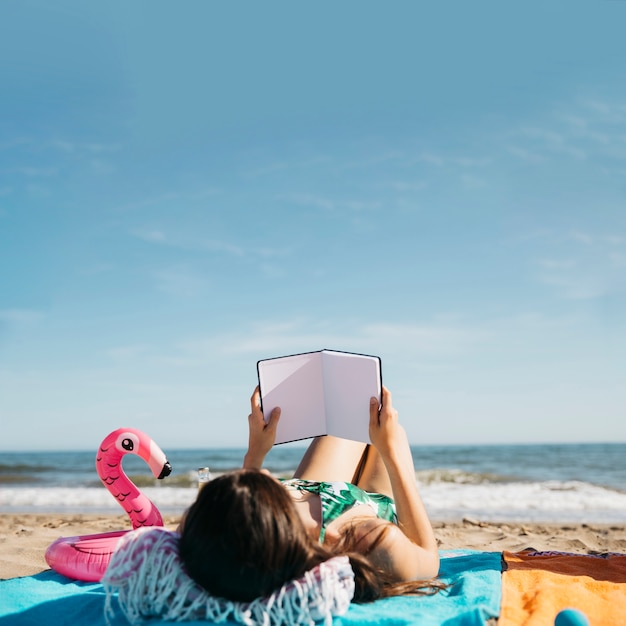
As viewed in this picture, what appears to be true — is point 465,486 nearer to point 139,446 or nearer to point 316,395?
point 139,446

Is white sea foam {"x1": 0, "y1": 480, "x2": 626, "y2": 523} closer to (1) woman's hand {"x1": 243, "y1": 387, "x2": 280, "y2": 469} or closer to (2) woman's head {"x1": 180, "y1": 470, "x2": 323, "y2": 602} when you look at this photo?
(1) woman's hand {"x1": 243, "y1": 387, "x2": 280, "y2": 469}

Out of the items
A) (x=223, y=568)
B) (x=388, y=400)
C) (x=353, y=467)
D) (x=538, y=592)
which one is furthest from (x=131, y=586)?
(x=538, y=592)

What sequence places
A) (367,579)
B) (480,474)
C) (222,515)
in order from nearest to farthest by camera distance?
(222,515), (367,579), (480,474)

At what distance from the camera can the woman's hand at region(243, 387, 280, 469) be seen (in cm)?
349

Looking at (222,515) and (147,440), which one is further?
(147,440)

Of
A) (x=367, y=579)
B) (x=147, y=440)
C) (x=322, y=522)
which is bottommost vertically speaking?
(x=367, y=579)

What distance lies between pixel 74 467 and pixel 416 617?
24.1 metres

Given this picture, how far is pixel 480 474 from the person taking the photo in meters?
20.9

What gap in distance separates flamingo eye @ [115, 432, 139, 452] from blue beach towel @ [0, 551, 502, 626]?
2.60 ft

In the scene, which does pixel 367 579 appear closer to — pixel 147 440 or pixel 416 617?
pixel 416 617

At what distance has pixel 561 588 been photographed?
11.1 ft

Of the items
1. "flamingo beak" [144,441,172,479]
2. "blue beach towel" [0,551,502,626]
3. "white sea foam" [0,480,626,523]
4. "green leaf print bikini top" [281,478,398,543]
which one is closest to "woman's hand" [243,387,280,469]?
"green leaf print bikini top" [281,478,398,543]

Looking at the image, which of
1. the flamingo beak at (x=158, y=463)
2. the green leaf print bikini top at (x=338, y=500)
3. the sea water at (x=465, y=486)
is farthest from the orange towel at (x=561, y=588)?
the sea water at (x=465, y=486)

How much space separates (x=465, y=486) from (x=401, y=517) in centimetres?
1405
